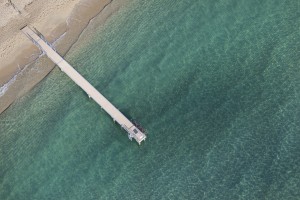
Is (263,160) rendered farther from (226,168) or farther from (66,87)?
(66,87)

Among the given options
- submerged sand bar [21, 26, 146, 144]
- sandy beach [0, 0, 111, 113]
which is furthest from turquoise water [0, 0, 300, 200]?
sandy beach [0, 0, 111, 113]

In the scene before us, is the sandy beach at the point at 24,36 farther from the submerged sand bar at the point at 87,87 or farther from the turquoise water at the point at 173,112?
the turquoise water at the point at 173,112

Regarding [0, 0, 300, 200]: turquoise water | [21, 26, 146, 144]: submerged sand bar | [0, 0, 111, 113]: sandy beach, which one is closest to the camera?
[0, 0, 300, 200]: turquoise water

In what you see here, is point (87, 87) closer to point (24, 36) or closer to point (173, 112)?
point (173, 112)

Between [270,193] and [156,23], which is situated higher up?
[156,23]

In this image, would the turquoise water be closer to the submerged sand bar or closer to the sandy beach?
the submerged sand bar

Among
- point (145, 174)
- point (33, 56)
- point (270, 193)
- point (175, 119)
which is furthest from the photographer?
point (33, 56)

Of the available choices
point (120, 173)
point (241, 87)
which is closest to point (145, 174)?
point (120, 173)

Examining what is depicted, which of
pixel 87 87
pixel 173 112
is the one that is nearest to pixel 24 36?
pixel 87 87
